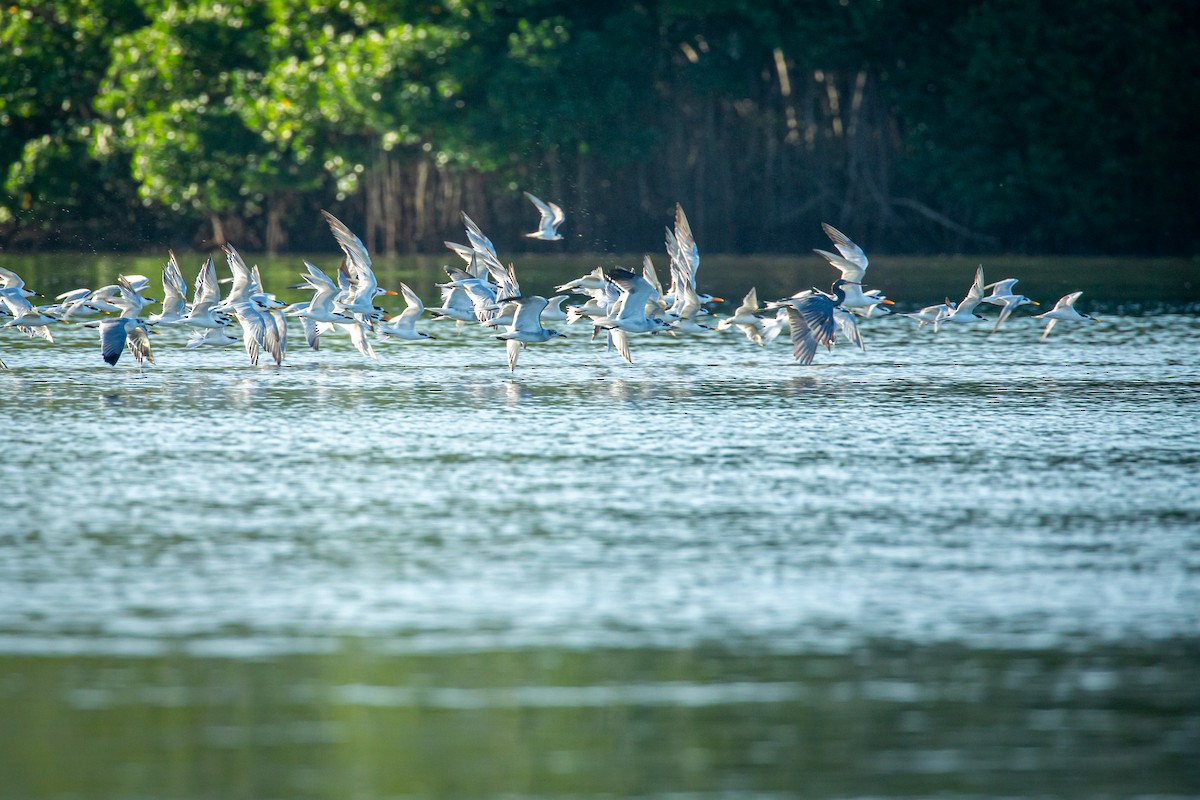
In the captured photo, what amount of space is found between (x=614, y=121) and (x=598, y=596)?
134 feet

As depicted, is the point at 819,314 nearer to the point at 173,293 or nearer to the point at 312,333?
the point at 312,333

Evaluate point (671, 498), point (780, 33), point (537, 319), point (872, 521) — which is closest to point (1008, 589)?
point (872, 521)

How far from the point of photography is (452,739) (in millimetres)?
7527

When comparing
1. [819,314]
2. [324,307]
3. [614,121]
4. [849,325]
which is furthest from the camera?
[614,121]

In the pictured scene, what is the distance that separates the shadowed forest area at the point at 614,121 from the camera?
46.2 meters

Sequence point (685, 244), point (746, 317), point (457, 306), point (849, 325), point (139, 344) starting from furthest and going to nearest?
point (746, 317), point (849, 325), point (457, 306), point (139, 344), point (685, 244)

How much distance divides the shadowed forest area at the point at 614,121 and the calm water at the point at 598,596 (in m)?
29.4

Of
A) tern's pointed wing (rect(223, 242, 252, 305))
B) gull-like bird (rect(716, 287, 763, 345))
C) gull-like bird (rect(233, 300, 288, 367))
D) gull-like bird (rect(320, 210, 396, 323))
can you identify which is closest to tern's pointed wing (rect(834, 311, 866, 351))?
gull-like bird (rect(716, 287, 763, 345))

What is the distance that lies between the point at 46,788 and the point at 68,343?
18058mm

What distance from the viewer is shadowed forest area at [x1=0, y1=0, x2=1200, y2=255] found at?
4619cm

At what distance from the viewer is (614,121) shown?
49.7 m

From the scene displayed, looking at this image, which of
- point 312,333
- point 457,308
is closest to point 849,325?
point 457,308

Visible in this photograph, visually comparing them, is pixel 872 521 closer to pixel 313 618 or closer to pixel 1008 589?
pixel 1008 589

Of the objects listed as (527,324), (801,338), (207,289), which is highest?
(207,289)
